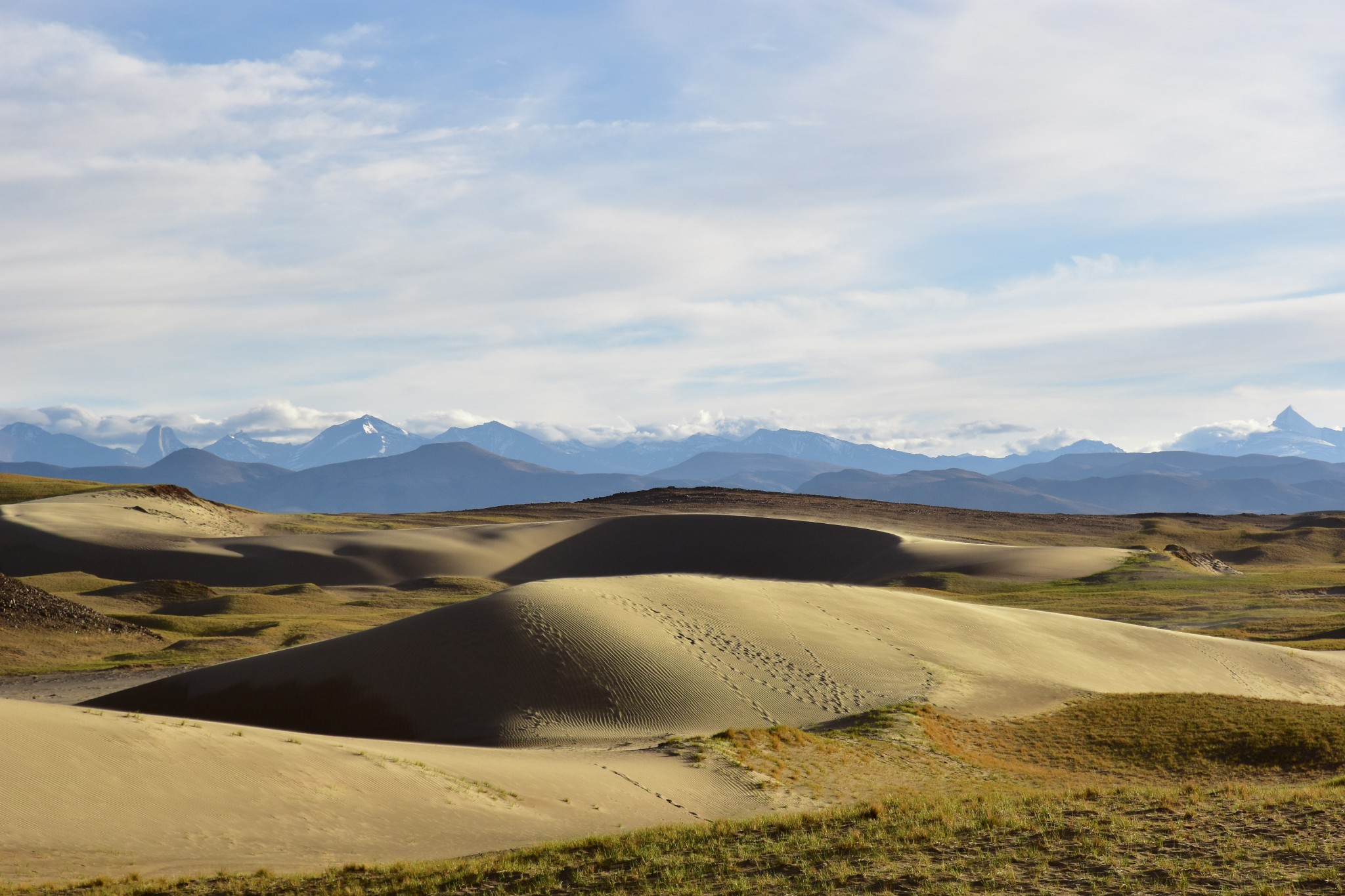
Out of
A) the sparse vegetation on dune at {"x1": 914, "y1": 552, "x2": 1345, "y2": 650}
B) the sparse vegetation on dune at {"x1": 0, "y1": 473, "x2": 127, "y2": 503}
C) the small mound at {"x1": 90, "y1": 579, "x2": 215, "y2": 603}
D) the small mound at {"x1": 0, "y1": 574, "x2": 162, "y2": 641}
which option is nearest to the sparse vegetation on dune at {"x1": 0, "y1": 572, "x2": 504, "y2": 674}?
the small mound at {"x1": 90, "y1": 579, "x2": 215, "y2": 603}

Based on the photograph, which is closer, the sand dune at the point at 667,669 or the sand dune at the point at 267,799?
the sand dune at the point at 267,799

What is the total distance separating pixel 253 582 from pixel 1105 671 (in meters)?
47.4

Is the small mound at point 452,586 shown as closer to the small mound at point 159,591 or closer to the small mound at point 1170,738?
the small mound at point 159,591

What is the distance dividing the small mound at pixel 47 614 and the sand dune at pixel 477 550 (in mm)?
22657

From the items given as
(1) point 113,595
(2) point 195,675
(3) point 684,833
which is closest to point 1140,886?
(3) point 684,833

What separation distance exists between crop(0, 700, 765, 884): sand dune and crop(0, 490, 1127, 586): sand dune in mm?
38895

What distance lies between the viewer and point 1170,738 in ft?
65.8

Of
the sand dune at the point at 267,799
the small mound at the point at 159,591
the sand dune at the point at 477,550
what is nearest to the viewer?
the sand dune at the point at 267,799

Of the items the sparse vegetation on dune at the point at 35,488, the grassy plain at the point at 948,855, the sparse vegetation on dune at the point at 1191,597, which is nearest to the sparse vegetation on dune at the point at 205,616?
the grassy plain at the point at 948,855

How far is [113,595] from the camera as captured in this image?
44.5 meters

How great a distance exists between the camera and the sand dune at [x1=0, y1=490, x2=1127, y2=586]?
194 ft

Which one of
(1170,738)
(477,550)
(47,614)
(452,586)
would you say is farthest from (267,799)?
(477,550)

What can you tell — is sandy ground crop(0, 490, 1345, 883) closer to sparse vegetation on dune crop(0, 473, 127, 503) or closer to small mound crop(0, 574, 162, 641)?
small mound crop(0, 574, 162, 641)

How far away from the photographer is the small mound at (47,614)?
33363 mm
